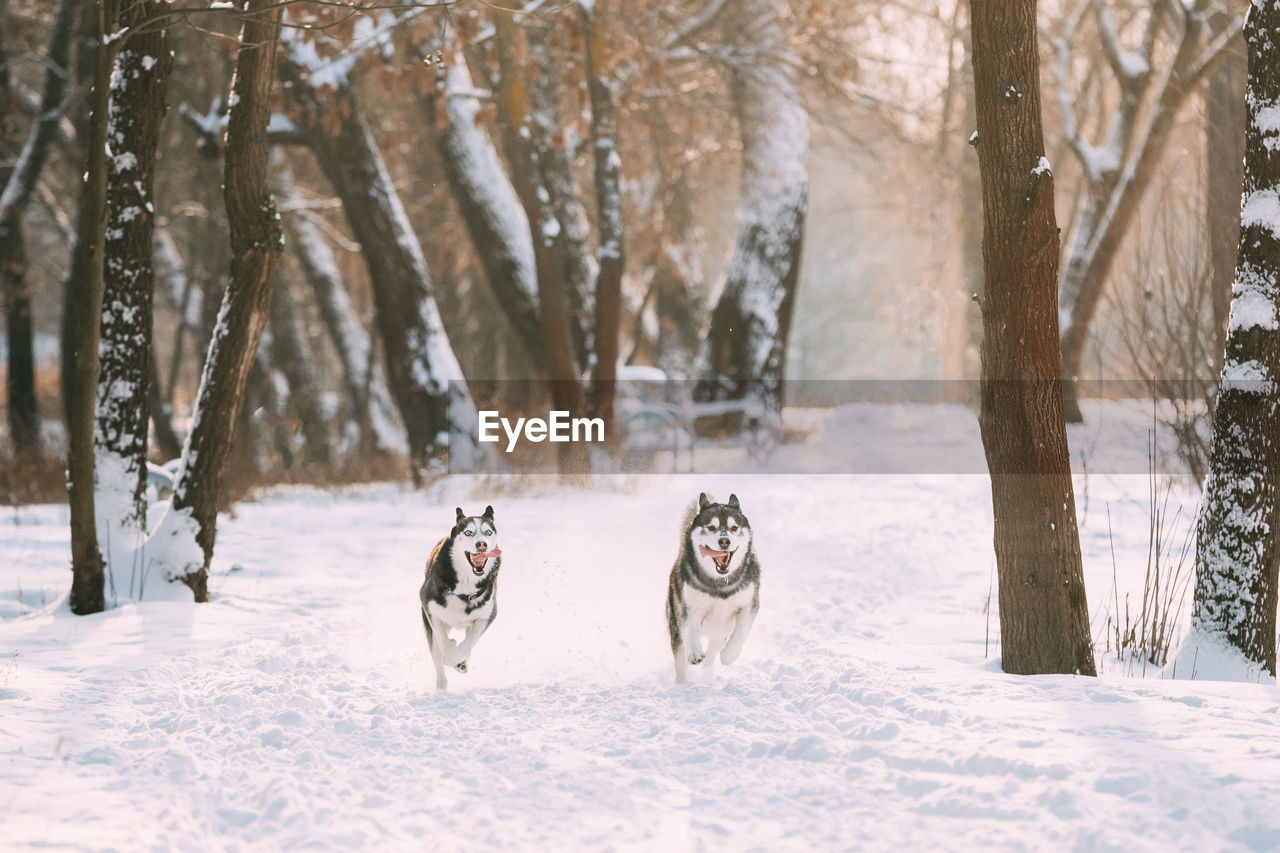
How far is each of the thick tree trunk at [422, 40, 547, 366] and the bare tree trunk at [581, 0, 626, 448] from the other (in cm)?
126

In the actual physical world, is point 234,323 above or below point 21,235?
below

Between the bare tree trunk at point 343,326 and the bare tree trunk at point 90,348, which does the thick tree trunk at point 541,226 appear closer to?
the bare tree trunk at point 343,326

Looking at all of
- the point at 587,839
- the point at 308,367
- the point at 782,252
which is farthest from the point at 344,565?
the point at 308,367

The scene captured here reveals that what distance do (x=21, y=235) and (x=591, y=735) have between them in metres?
17.7

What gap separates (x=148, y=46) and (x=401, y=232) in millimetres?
8117

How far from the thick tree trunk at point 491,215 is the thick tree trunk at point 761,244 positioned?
323 centimetres

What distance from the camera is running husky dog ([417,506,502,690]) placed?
7047 millimetres

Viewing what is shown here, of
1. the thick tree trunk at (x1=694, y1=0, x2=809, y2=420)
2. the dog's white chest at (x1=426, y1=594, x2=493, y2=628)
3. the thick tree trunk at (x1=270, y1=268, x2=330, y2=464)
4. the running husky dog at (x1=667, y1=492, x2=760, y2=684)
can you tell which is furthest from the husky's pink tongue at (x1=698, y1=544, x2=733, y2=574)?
the thick tree trunk at (x1=270, y1=268, x2=330, y2=464)

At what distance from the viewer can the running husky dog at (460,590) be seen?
7.05 meters

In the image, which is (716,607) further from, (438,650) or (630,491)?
(630,491)

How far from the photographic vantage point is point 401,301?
680 inches

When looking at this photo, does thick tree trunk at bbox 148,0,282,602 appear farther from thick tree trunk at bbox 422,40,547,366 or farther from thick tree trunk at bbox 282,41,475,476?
thick tree trunk at bbox 422,40,547,366

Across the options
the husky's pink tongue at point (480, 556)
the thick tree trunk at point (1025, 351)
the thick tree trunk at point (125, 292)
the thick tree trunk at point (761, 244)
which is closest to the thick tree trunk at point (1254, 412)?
the thick tree trunk at point (1025, 351)

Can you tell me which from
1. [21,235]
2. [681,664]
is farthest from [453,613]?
[21,235]
